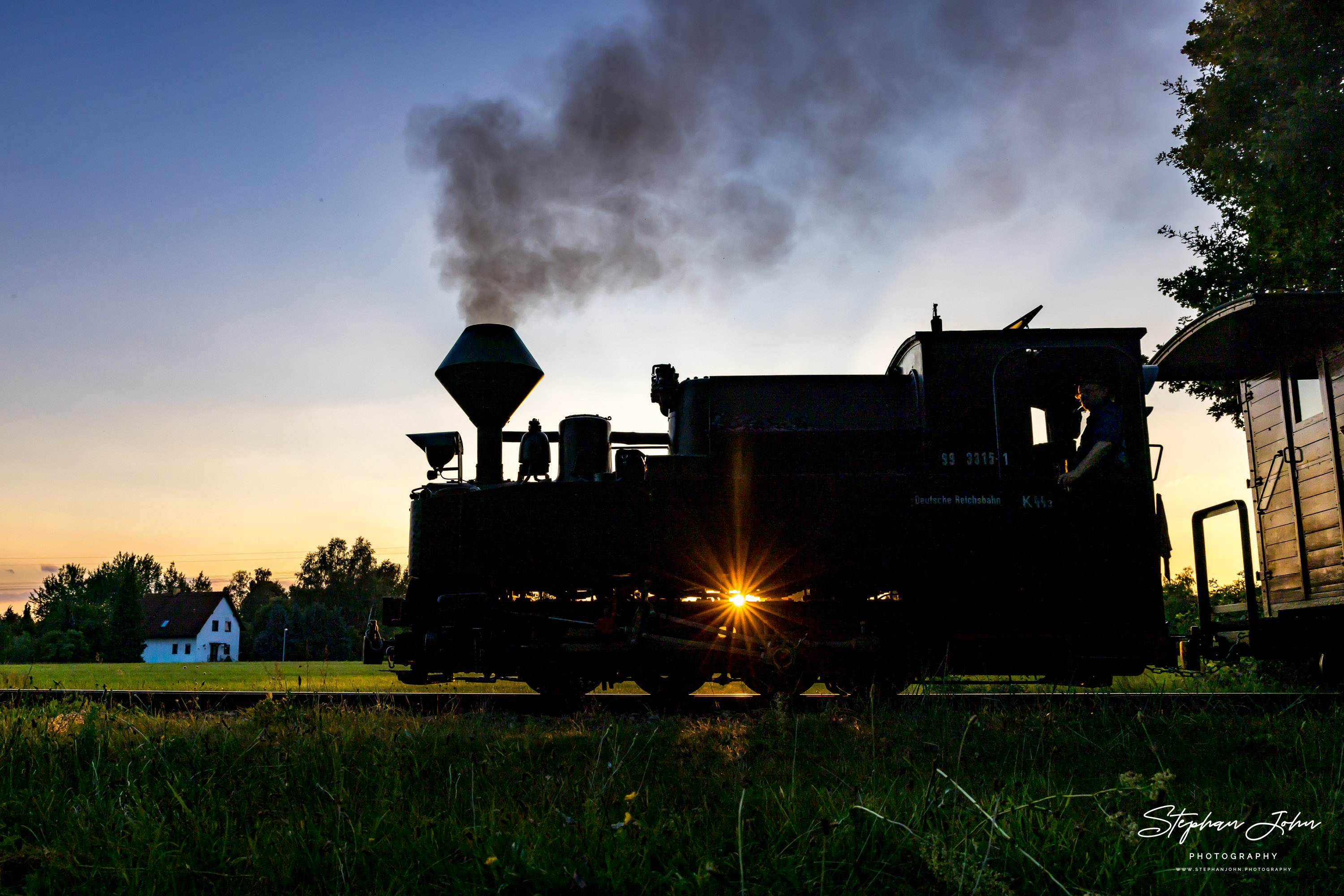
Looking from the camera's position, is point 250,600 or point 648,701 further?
point 250,600

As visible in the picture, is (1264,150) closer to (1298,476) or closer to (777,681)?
(1298,476)

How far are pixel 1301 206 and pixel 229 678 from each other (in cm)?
1957

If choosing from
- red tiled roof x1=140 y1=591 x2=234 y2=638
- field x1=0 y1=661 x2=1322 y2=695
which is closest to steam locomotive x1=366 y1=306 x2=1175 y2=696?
field x1=0 y1=661 x2=1322 y2=695

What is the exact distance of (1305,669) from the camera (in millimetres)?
8742

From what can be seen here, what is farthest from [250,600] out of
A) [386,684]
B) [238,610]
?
[386,684]

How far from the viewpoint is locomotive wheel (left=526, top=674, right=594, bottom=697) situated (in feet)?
23.8

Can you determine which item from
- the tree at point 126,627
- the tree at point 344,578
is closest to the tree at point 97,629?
the tree at point 126,627

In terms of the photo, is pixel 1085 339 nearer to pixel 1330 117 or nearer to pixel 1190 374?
pixel 1190 374

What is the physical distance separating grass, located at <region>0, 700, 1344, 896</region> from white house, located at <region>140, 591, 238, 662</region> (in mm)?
82977

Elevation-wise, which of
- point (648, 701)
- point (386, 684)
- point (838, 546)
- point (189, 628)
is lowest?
point (189, 628)

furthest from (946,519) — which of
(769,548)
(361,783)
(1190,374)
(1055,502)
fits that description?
(361,783)

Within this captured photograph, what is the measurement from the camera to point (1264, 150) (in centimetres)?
1338
